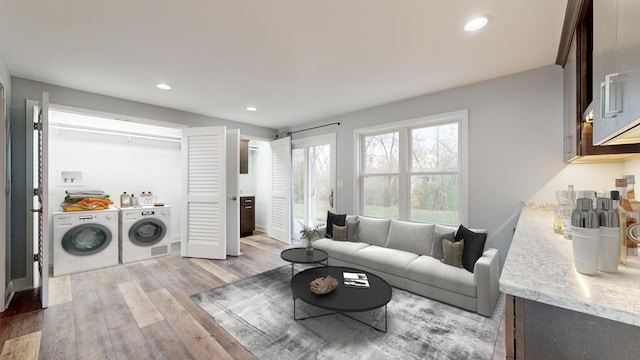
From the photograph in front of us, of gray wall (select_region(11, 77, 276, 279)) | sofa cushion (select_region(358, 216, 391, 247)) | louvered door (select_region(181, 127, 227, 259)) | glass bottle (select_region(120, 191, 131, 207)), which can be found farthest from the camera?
glass bottle (select_region(120, 191, 131, 207))

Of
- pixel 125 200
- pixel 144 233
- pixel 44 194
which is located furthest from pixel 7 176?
pixel 125 200

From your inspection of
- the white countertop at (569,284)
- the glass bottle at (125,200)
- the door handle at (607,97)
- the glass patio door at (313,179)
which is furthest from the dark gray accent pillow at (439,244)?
the glass bottle at (125,200)

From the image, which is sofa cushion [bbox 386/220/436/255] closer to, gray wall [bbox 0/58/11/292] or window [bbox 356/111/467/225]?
window [bbox 356/111/467/225]

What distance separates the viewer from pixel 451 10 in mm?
1773

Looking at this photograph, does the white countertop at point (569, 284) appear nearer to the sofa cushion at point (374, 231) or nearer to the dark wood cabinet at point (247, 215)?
the sofa cushion at point (374, 231)

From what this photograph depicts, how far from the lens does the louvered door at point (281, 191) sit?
5.12 m

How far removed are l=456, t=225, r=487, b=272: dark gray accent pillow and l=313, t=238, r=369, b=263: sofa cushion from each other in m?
1.28

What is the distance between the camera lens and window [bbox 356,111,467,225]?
11.1 ft

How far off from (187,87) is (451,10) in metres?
2.96

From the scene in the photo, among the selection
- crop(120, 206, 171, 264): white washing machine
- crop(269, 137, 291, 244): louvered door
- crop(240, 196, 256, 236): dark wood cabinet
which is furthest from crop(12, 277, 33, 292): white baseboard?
crop(269, 137, 291, 244): louvered door

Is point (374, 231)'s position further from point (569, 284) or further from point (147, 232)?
point (147, 232)

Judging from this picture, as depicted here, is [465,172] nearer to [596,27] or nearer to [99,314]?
[596,27]

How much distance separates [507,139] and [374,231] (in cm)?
201

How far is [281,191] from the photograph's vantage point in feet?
17.4
